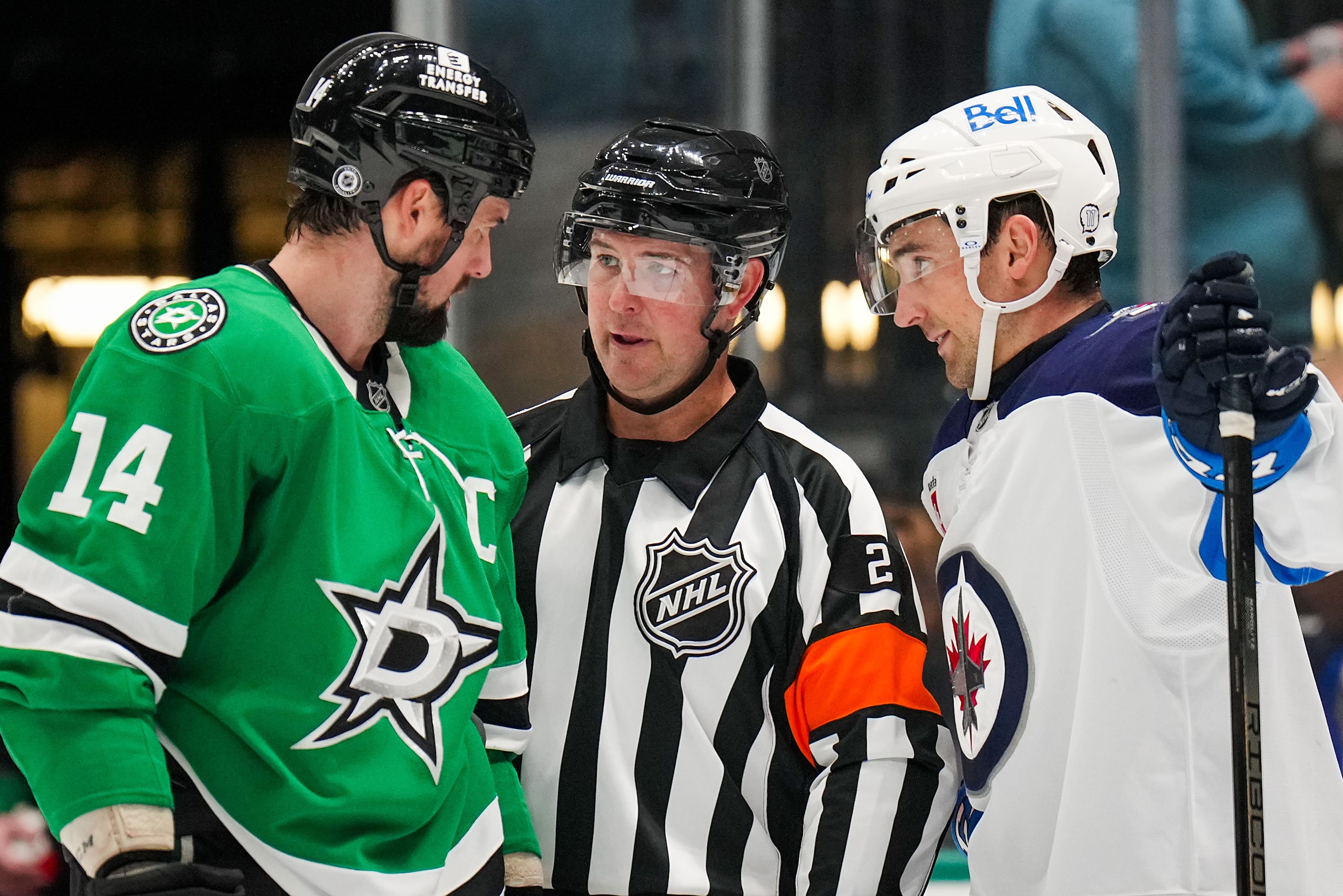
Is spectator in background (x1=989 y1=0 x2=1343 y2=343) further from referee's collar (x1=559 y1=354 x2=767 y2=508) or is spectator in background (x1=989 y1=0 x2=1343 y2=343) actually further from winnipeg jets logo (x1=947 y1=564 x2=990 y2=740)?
winnipeg jets logo (x1=947 y1=564 x2=990 y2=740)

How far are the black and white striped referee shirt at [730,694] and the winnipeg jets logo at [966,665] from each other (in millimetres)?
87

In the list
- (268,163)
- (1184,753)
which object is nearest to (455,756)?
(1184,753)

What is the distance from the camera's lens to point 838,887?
6.57 ft

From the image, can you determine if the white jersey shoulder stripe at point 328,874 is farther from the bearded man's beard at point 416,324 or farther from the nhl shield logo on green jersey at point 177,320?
the bearded man's beard at point 416,324

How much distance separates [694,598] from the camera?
6.88 feet

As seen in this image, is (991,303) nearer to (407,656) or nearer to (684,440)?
(684,440)

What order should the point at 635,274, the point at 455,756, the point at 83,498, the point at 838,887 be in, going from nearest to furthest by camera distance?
the point at 83,498
the point at 455,756
the point at 838,887
the point at 635,274

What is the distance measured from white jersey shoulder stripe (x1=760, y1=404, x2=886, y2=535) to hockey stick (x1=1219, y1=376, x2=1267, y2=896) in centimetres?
58

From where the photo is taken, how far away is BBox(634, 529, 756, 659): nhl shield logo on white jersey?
6.85 feet

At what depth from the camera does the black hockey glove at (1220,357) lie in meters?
A: 1.58

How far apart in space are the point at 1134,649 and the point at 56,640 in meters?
1.22

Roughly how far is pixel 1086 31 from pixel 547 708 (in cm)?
269

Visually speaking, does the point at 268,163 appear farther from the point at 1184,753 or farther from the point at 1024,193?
the point at 1184,753

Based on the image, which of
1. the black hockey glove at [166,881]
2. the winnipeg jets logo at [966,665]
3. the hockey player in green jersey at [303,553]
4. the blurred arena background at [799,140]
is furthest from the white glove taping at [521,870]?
the blurred arena background at [799,140]
